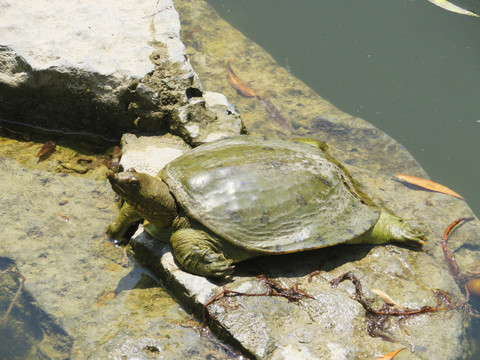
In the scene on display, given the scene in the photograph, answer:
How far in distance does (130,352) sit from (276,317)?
91 cm

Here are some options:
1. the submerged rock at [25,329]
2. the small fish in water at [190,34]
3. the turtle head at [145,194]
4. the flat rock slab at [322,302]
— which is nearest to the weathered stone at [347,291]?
the flat rock slab at [322,302]

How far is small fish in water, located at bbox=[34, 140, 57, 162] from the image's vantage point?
439cm

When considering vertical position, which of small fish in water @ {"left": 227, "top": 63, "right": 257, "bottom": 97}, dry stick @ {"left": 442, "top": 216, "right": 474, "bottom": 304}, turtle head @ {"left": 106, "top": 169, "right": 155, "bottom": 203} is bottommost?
small fish in water @ {"left": 227, "top": 63, "right": 257, "bottom": 97}

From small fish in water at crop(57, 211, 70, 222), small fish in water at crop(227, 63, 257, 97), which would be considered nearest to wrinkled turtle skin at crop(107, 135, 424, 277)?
small fish in water at crop(57, 211, 70, 222)

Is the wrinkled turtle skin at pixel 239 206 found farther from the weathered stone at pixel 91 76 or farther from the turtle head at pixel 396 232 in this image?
the weathered stone at pixel 91 76

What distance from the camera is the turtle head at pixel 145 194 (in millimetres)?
3139

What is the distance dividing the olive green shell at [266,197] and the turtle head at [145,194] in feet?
0.33

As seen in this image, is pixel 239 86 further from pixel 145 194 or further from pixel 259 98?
pixel 145 194

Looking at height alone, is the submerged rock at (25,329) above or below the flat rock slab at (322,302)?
below

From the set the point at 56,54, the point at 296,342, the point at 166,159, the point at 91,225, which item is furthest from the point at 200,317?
the point at 56,54

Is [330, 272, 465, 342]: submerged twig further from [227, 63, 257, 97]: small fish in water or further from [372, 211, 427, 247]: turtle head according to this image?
[227, 63, 257, 97]: small fish in water

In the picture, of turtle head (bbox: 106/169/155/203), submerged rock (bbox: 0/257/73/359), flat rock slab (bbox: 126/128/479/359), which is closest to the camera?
submerged rock (bbox: 0/257/73/359)

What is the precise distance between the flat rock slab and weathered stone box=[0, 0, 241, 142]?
735 mm

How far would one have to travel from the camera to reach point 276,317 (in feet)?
10.1
